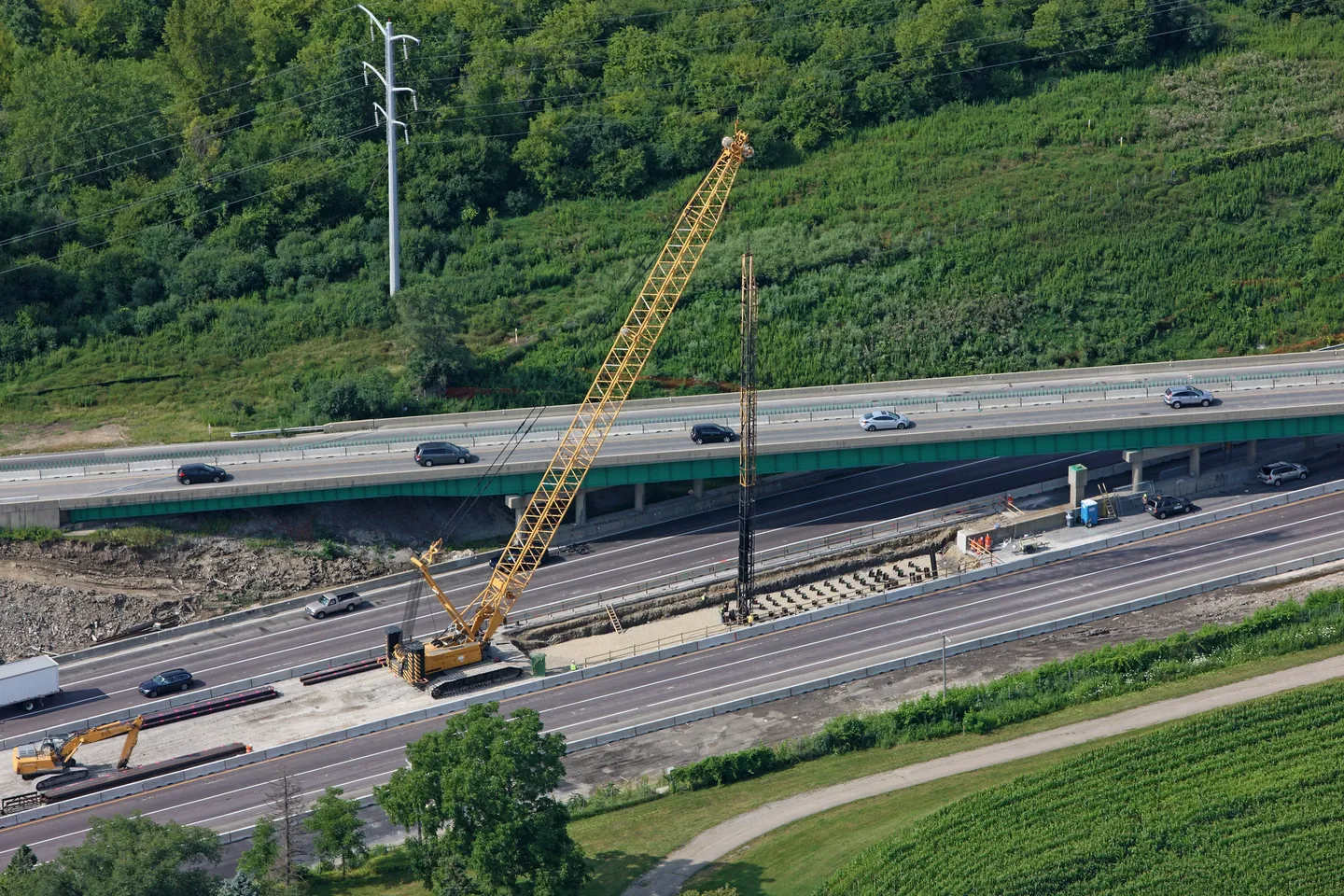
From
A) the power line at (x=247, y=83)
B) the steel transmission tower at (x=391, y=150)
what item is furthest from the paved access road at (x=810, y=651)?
the power line at (x=247, y=83)

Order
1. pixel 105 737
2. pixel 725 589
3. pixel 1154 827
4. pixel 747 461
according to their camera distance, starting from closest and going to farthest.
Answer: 1. pixel 1154 827
2. pixel 105 737
3. pixel 747 461
4. pixel 725 589

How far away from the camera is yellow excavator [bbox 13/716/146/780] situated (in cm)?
9912

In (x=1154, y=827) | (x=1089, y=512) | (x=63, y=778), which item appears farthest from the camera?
(x=1089, y=512)

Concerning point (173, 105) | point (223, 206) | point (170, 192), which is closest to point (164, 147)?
point (173, 105)

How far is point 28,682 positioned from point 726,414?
51.9m

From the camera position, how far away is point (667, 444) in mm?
126750

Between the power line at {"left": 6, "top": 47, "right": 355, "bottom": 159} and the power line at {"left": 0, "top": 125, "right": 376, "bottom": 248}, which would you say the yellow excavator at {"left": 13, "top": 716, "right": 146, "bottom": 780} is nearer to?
the power line at {"left": 0, "top": 125, "right": 376, "bottom": 248}

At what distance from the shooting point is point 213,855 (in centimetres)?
8362

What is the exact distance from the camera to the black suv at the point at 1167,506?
124m

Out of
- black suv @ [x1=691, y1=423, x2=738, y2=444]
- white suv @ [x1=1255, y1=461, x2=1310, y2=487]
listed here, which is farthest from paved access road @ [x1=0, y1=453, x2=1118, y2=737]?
white suv @ [x1=1255, y1=461, x2=1310, y2=487]

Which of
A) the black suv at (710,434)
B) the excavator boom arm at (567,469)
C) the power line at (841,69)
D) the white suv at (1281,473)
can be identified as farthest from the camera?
the power line at (841,69)

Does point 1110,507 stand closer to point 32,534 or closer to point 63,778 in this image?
point 63,778

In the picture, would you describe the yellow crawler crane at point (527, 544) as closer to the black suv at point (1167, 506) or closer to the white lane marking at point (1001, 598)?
the white lane marking at point (1001, 598)

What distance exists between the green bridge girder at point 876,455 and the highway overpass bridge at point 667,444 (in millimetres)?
92
